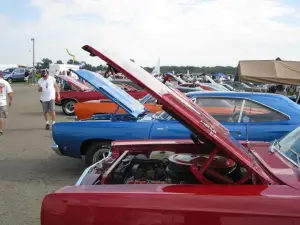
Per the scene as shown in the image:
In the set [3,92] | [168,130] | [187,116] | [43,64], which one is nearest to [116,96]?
[168,130]

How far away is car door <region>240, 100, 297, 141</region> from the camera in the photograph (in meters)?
5.11

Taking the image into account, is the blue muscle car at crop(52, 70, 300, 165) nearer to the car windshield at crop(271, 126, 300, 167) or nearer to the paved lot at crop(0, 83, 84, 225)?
the paved lot at crop(0, 83, 84, 225)

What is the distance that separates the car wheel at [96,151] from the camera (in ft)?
18.4

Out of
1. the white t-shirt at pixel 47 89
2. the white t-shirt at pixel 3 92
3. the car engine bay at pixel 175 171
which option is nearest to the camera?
the car engine bay at pixel 175 171

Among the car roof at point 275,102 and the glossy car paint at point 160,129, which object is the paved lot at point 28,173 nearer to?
the glossy car paint at point 160,129

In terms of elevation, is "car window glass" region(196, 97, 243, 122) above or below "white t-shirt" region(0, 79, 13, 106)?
above

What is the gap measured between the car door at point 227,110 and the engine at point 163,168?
2.05 meters

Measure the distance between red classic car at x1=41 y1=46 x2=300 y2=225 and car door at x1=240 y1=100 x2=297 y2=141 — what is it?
2.34 meters

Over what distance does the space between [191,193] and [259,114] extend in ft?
11.3

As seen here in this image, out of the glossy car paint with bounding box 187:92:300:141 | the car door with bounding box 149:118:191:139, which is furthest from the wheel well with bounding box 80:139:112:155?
the glossy car paint with bounding box 187:92:300:141

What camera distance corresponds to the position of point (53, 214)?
88.0 inches

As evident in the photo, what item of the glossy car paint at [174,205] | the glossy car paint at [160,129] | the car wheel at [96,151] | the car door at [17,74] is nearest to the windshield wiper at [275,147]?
the glossy car paint at [174,205]

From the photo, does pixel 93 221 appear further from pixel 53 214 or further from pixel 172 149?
pixel 172 149

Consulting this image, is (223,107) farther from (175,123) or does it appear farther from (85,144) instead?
(85,144)
